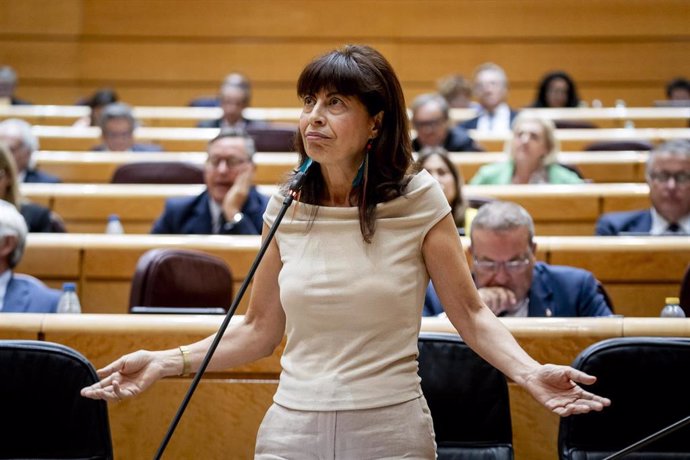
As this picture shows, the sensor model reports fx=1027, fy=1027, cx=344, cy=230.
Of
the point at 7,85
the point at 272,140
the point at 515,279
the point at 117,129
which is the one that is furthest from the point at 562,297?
the point at 7,85

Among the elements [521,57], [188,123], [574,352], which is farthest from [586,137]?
[574,352]

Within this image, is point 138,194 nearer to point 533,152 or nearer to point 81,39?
point 533,152

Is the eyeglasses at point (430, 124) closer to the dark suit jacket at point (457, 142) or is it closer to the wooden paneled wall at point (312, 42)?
the dark suit jacket at point (457, 142)

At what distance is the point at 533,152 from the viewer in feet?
15.6

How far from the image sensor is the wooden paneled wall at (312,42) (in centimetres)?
806

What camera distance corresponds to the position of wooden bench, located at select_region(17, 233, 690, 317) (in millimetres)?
3389

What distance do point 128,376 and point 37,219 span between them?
103 inches

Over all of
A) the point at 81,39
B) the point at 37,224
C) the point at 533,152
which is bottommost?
the point at 37,224

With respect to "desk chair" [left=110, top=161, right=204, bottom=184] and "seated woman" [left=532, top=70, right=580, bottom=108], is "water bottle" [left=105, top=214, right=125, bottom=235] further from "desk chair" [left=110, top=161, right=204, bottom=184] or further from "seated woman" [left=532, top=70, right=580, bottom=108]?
"seated woman" [left=532, top=70, right=580, bottom=108]

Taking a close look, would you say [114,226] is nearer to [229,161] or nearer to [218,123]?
[229,161]

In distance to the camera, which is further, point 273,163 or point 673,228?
point 273,163

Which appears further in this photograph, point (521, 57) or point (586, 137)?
point (521, 57)

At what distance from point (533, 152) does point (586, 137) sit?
1278mm

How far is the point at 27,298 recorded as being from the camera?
9.78ft
